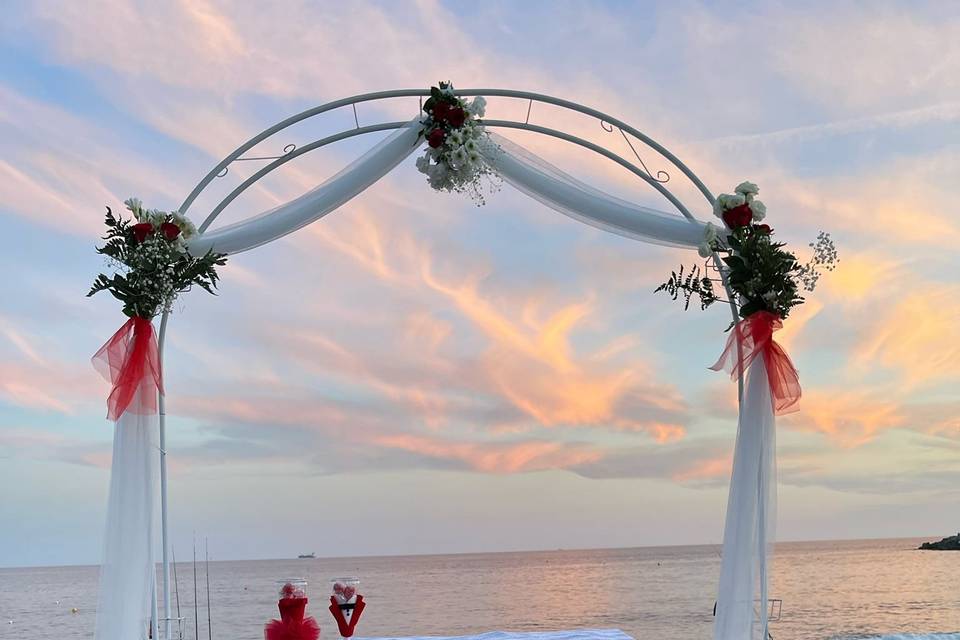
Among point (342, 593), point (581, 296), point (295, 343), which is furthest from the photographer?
point (295, 343)

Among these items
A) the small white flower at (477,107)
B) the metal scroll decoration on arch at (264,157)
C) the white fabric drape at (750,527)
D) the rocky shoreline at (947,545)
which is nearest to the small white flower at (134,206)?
the metal scroll decoration on arch at (264,157)

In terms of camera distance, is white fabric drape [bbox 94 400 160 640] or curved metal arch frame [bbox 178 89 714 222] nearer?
white fabric drape [bbox 94 400 160 640]

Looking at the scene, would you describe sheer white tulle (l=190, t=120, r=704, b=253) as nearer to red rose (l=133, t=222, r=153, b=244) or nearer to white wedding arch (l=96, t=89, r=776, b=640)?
white wedding arch (l=96, t=89, r=776, b=640)

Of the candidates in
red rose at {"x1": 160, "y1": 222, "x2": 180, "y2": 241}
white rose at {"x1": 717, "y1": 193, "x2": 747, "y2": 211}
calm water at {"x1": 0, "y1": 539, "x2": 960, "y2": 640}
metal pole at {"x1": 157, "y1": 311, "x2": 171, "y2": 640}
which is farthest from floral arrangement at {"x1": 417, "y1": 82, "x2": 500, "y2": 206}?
calm water at {"x1": 0, "y1": 539, "x2": 960, "y2": 640}

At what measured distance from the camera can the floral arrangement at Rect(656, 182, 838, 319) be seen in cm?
505

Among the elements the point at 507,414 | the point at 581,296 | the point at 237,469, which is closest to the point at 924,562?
the point at 507,414

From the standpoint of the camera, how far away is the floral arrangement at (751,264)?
5051 mm

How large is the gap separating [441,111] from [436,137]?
156 mm

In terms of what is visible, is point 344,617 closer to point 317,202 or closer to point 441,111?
point 317,202

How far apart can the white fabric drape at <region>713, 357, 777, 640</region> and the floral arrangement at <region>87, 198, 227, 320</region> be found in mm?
2943

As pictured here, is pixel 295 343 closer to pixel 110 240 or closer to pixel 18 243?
pixel 18 243

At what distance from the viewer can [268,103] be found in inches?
533

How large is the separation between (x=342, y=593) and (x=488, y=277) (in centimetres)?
1389

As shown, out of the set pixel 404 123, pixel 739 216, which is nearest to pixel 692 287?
pixel 739 216
